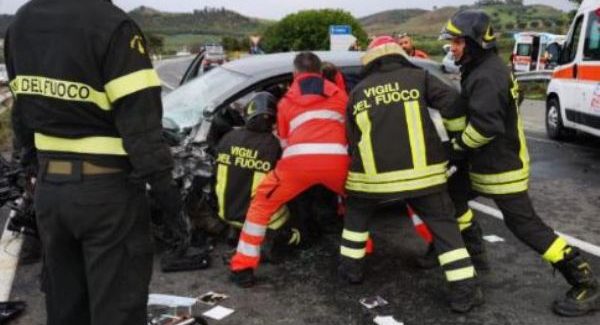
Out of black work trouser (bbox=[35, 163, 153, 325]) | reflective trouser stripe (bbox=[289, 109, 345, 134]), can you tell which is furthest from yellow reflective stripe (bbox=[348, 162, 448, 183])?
black work trouser (bbox=[35, 163, 153, 325])

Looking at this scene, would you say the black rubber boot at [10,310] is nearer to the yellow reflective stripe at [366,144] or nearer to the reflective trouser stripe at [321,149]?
the reflective trouser stripe at [321,149]

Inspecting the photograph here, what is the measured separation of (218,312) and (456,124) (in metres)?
1.82

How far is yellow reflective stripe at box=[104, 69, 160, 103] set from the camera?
7.61ft

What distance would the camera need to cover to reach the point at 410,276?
14.1 feet

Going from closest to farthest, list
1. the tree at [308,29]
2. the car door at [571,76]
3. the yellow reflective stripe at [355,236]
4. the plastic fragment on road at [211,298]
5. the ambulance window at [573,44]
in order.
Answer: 1. the plastic fragment on road at [211,298]
2. the yellow reflective stripe at [355,236]
3. the car door at [571,76]
4. the ambulance window at [573,44]
5. the tree at [308,29]

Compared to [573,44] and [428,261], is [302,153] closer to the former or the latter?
[428,261]

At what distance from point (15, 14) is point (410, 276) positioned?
2.94m

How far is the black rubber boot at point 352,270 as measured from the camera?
13.5 feet

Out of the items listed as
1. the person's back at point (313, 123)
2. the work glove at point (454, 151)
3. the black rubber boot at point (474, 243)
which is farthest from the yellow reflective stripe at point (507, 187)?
the person's back at point (313, 123)

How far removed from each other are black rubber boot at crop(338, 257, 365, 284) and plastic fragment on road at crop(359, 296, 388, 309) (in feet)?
0.73

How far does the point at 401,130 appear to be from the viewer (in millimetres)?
3678

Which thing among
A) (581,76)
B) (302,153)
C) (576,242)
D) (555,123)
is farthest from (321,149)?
(555,123)

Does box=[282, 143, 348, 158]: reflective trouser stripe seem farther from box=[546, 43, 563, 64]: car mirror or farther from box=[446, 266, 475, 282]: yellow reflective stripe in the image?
box=[546, 43, 563, 64]: car mirror

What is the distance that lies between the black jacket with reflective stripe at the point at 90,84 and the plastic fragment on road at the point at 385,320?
67.8 inches
